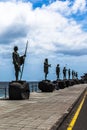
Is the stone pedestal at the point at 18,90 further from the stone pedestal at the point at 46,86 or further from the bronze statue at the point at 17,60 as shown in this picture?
the stone pedestal at the point at 46,86

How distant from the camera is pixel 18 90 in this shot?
97.6ft

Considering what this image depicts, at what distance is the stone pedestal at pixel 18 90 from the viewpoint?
2973cm

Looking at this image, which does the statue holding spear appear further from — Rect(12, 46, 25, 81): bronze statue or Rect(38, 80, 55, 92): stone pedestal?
Rect(38, 80, 55, 92): stone pedestal

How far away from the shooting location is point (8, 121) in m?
15.8

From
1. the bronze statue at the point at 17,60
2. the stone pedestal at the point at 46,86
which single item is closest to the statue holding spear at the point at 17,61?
the bronze statue at the point at 17,60

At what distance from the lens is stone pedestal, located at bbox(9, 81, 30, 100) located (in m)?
29.7

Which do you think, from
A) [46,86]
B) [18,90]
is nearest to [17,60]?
[18,90]

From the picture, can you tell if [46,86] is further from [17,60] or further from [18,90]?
[18,90]

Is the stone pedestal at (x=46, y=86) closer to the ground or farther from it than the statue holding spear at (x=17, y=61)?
closer to the ground

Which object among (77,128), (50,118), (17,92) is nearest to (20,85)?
(17,92)

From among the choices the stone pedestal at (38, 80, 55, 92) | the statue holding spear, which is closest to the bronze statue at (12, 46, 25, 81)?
the statue holding spear

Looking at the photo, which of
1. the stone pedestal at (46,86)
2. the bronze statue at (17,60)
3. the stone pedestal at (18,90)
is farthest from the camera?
the stone pedestal at (46,86)

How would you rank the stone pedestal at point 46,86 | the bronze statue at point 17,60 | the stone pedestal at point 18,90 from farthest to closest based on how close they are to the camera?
the stone pedestal at point 46,86 → the bronze statue at point 17,60 → the stone pedestal at point 18,90

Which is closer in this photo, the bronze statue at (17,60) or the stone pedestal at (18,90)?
the stone pedestal at (18,90)
